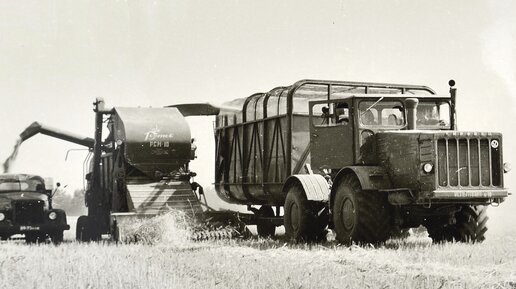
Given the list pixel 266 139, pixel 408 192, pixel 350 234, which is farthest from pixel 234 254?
pixel 266 139

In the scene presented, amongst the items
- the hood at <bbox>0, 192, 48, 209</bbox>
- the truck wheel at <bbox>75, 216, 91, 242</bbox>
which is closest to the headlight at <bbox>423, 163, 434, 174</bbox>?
the truck wheel at <bbox>75, 216, 91, 242</bbox>

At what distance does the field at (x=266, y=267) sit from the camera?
8.00 m

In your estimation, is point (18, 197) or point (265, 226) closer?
point (18, 197)

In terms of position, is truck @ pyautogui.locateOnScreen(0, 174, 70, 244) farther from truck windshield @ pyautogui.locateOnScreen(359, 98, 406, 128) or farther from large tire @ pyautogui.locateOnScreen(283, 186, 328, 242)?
truck windshield @ pyautogui.locateOnScreen(359, 98, 406, 128)

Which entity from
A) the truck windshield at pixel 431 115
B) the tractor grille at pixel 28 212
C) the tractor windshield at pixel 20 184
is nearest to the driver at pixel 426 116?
the truck windshield at pixel 431 115

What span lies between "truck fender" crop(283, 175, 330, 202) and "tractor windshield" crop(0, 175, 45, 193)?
855 centimetres

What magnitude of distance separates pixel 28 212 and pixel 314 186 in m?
8.22

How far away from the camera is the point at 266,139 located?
16922mm

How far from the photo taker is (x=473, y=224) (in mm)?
13227

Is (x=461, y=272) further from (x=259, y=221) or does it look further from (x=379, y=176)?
(x=259, y=221)

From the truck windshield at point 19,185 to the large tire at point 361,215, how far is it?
9945 millimetres

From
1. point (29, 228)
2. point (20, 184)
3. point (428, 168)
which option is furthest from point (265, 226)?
point (428, 168)

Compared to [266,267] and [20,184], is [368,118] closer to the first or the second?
[266,267]

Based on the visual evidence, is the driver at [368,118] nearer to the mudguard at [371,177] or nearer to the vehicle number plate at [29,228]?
the mudguard at [371,177]
